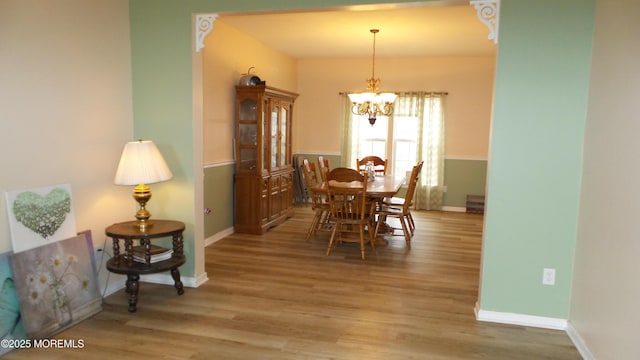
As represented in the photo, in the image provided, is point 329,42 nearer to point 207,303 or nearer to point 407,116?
point 407,116

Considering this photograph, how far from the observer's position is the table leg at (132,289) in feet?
11.2

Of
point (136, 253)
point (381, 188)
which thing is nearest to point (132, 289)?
point (136, 253)

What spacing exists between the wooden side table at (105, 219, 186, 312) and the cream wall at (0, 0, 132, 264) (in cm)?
26

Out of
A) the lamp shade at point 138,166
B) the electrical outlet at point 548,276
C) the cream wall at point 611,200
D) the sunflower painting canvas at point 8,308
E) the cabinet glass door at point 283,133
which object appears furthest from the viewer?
the cabinet glass door at point 283,133

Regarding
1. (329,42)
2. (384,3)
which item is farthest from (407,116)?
(384,3)

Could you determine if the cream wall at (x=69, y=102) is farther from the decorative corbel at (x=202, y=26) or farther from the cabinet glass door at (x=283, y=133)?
the cabinet glass door at (x=283, y=133)

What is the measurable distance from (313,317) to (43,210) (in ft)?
6.63

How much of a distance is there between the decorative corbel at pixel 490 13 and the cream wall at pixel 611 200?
0.63 metres

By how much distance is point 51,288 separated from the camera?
3.05 m

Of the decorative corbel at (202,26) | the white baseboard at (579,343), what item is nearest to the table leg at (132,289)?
the decorative corbel at (202,26)

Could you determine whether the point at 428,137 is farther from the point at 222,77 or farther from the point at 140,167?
the point at 140,167

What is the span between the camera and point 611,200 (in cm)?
261

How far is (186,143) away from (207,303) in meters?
1.35

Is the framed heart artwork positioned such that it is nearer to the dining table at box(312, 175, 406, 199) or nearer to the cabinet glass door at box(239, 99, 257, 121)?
the dining table at box(312, 175, 406, 199)
